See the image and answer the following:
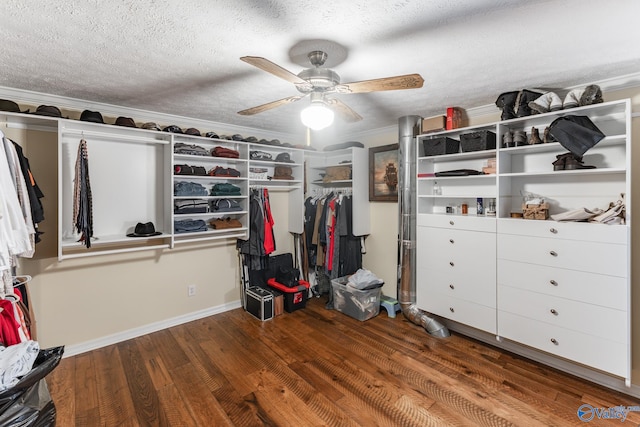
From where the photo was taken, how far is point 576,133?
2.25 meters

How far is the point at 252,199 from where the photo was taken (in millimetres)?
3812

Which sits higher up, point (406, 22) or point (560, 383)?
point (406, 22)

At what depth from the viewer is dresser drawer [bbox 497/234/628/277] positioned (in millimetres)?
2152

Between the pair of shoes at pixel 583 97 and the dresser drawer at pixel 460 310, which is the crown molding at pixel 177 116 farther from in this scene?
the dresser drawer at pixel 460 310

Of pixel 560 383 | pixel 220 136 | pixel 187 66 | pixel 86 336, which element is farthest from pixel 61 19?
pixel 560 383

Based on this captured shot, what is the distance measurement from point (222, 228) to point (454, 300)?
2642 mm

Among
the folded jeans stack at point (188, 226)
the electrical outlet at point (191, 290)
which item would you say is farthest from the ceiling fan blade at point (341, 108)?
the electrical outlet at point (191, 290)

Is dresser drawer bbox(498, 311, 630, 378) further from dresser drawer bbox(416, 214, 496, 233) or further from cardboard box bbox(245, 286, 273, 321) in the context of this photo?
cardboard box bbox(245, 286, 273, 321)

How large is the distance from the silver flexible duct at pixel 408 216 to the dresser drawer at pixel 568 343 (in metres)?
0.90

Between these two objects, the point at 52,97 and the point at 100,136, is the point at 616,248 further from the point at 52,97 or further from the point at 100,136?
the point at 52,97

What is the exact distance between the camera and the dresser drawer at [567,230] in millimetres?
2144

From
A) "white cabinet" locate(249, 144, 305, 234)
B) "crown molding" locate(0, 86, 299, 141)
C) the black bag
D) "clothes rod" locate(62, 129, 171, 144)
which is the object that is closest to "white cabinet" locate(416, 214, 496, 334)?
the black bag

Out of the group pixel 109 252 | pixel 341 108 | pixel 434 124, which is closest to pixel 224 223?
pixel 109 252

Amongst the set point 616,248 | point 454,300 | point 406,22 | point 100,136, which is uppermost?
point 406,22
